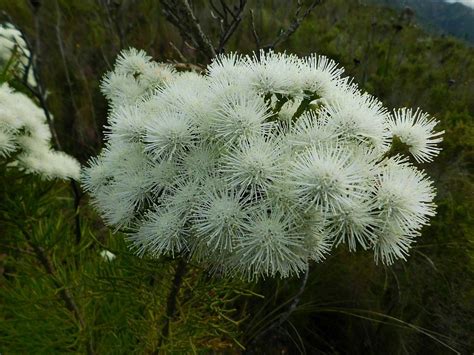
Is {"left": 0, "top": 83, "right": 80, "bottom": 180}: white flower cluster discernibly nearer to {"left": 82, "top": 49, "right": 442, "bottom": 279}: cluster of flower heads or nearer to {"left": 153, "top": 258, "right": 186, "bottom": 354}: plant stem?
{"left": 82, "top": 49, "right": 442, "bottom": 279}: cluster of flower heads

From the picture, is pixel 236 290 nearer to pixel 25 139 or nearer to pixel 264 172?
pixel 264 172

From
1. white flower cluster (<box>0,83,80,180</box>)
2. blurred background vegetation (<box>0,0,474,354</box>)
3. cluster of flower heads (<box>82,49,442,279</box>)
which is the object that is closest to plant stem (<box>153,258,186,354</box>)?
blurred background vegetation (<box>0,0,474,354</box>)

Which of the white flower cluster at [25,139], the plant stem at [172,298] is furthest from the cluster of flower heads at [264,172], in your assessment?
the white flower cluster at [25,139]

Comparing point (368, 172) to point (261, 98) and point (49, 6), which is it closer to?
point (261, 98)

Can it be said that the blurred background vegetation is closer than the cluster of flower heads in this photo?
No

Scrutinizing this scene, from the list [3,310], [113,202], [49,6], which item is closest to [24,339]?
[3,310]

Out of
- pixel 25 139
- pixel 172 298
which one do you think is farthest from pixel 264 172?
pixel 25 139
